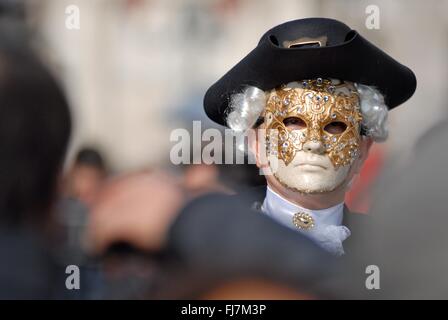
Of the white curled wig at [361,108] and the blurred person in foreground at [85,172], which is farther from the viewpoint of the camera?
the white curled wig at [361,108]

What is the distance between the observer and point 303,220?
1681mm

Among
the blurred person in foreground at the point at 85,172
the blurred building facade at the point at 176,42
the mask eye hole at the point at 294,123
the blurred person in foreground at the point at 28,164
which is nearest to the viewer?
the blurred person in foreground at the point at 28,164

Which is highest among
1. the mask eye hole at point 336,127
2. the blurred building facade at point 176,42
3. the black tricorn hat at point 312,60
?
the blurred building facade at point 176,42

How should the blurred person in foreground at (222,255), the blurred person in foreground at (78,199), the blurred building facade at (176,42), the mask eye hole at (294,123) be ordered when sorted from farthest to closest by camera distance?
the blurred building facade at (176,42) < the mask eye hole at (294,123) < the blurred person in foreground at (78,199) < the blurred person in foreground at (222,255)

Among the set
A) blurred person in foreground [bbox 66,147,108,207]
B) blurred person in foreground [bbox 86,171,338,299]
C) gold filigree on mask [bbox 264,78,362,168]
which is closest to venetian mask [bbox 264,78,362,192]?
gold filigree on mask [bbox 264,78,362,168]

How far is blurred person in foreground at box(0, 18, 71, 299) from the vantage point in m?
0.63

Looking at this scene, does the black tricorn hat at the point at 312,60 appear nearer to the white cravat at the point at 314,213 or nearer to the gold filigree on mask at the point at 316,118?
the gold filigree on mask at the point at 316,118

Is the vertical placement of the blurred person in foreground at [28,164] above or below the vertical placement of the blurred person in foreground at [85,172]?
below

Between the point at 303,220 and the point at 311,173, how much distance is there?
11 centimetres

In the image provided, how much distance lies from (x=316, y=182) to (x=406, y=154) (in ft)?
3.69

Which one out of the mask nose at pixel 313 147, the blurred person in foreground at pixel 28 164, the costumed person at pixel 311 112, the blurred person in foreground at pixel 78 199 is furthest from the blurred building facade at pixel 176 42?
the blurred person in foreground at pixel 28 164

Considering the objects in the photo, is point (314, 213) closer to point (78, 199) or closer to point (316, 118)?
point (316, 118)

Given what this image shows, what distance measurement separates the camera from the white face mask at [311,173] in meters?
1.71

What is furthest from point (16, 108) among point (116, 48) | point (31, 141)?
point (116, 48)
